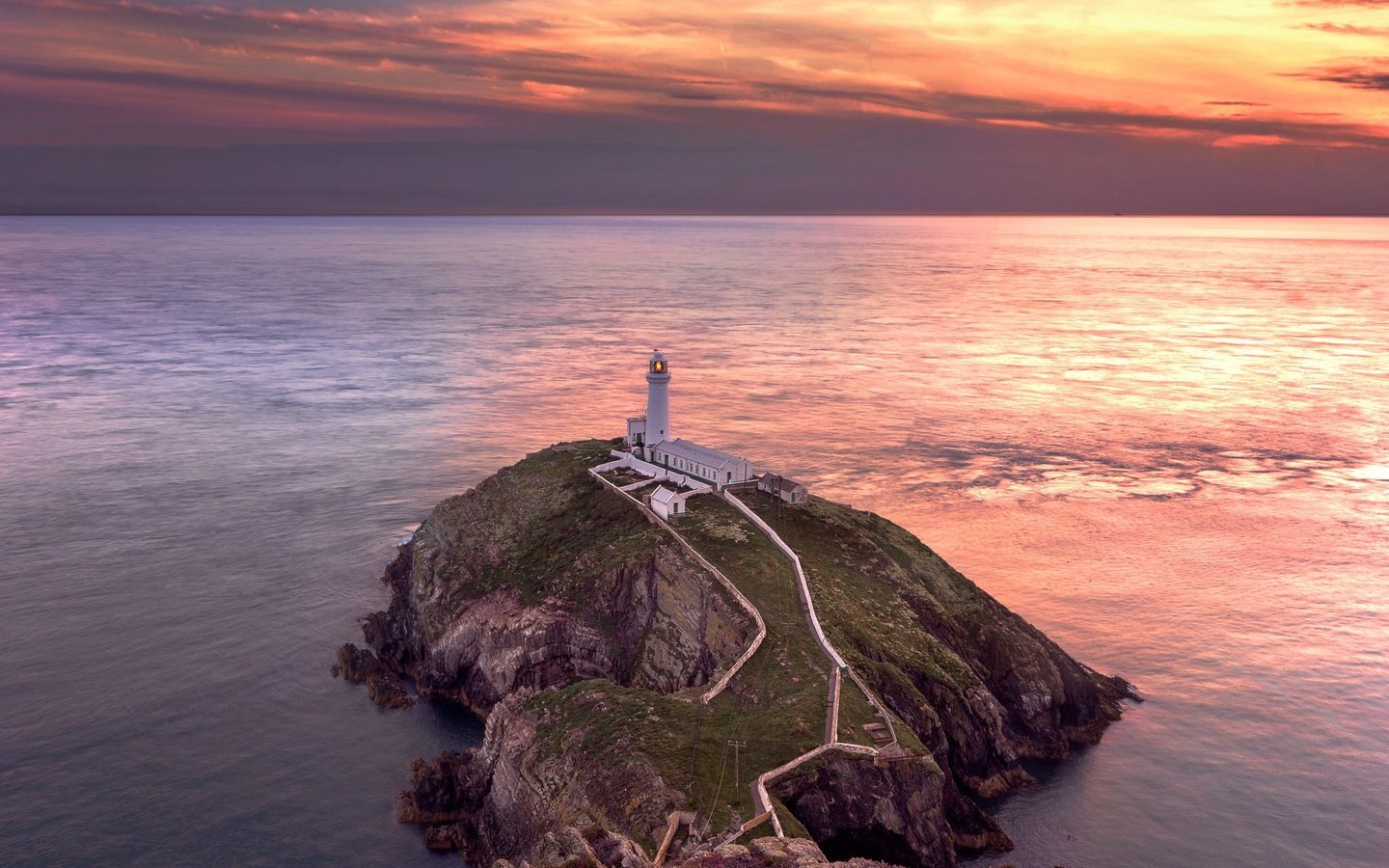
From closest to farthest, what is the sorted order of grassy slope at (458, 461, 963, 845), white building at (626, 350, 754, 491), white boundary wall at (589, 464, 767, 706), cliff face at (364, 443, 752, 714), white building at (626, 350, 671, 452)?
grassy slope at (458, 461, 963, 845) < white boundary wall at (589, 464, 767, 706) < cliff face at (364, 443, 752, 714) < white building at (626, 350, 754, 491) < white building at (626, 350, 671, 452)

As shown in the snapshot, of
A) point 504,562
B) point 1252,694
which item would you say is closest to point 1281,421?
point 1252,694

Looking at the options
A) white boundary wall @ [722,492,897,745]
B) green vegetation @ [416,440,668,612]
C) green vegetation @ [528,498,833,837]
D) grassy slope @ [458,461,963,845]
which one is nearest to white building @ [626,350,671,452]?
green vegetation @ [416,440,668,612]

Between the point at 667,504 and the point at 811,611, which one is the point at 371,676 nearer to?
the point at 667,504

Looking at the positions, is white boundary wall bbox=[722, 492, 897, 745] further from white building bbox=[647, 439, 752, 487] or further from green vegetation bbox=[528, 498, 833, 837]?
white building bbox=[647, 439, 752, 487]

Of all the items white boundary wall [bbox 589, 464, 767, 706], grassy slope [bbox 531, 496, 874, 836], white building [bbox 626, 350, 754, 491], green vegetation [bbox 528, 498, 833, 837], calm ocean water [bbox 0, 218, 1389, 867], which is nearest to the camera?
green vegetation [bbox 528, 498, 833, 837]

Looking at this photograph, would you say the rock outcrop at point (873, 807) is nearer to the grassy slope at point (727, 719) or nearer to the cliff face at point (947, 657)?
the grassy slope at point (727, 719)

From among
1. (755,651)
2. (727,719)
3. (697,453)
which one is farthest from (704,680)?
(697,453)

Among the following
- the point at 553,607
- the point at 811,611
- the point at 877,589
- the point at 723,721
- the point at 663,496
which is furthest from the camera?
the point at 663,496
